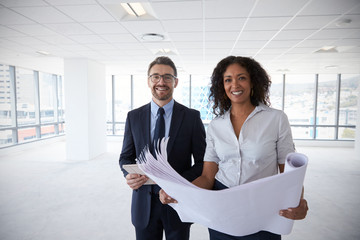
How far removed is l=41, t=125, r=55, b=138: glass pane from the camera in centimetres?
898

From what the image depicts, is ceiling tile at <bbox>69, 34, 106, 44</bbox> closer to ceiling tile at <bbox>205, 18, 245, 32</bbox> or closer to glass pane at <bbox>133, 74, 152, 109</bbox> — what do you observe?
ceiling tile at <bbox>205, 18, 245, 32</bbox>

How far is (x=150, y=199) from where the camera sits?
138 centimetres

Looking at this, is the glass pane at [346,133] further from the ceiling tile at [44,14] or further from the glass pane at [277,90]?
the ceiling tile at [44,14]

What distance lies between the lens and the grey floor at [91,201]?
2.71 meters

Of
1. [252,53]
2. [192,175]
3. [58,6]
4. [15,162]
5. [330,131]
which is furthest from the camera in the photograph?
[330,131]

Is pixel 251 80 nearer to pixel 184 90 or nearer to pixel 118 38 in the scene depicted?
pixel 118 38

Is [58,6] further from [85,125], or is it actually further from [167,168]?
[85,125]

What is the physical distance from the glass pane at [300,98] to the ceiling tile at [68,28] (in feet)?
27.9

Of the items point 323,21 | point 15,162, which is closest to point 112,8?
point 323,21

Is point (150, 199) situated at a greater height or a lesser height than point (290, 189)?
lesser

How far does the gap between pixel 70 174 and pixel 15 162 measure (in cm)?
234

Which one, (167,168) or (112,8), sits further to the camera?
(112,8)

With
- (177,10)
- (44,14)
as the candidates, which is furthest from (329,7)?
(44,14)

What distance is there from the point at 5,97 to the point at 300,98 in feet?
37.1
